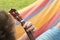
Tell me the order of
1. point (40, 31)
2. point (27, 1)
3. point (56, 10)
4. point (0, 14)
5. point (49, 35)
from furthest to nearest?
point (27, 1) → point (56, 10) → point (40, 31) → point (49, 35) → point (0, 14)

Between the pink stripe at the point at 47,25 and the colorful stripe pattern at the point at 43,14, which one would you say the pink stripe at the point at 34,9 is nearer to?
the colorful stripe pattern at the point at 43,14

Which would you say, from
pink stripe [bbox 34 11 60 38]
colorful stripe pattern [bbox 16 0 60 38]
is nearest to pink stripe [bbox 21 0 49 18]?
colorful stripe pattern [bbox 16 0 60 38]

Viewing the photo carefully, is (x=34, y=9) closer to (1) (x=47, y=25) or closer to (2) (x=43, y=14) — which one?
(2) (x=43, y=14)

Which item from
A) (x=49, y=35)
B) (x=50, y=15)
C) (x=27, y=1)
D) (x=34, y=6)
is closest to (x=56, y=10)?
(x=50, y=15)

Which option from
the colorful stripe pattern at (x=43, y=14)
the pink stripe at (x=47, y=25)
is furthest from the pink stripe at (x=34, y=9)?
the pink stripe at (x=47, y=25)

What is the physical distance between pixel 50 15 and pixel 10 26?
0.82m

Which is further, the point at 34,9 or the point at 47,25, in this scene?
the point at 34,9

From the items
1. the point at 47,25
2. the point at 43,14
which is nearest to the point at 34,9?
the point at 43,14

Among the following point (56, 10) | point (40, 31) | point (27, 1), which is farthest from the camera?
point (27, 1)

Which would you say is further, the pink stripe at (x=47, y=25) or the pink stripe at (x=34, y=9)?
the pink stripe at (x=34, y=9)

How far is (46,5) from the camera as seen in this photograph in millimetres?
1838

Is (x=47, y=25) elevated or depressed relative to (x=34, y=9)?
depressed

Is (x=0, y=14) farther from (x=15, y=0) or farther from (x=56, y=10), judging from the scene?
(x=15, y=0)

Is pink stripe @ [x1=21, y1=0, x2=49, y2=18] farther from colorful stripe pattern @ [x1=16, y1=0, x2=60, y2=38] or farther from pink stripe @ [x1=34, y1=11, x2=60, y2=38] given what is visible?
pink stripe @ [x1=34, y1=11, x2=60, y2=38]
